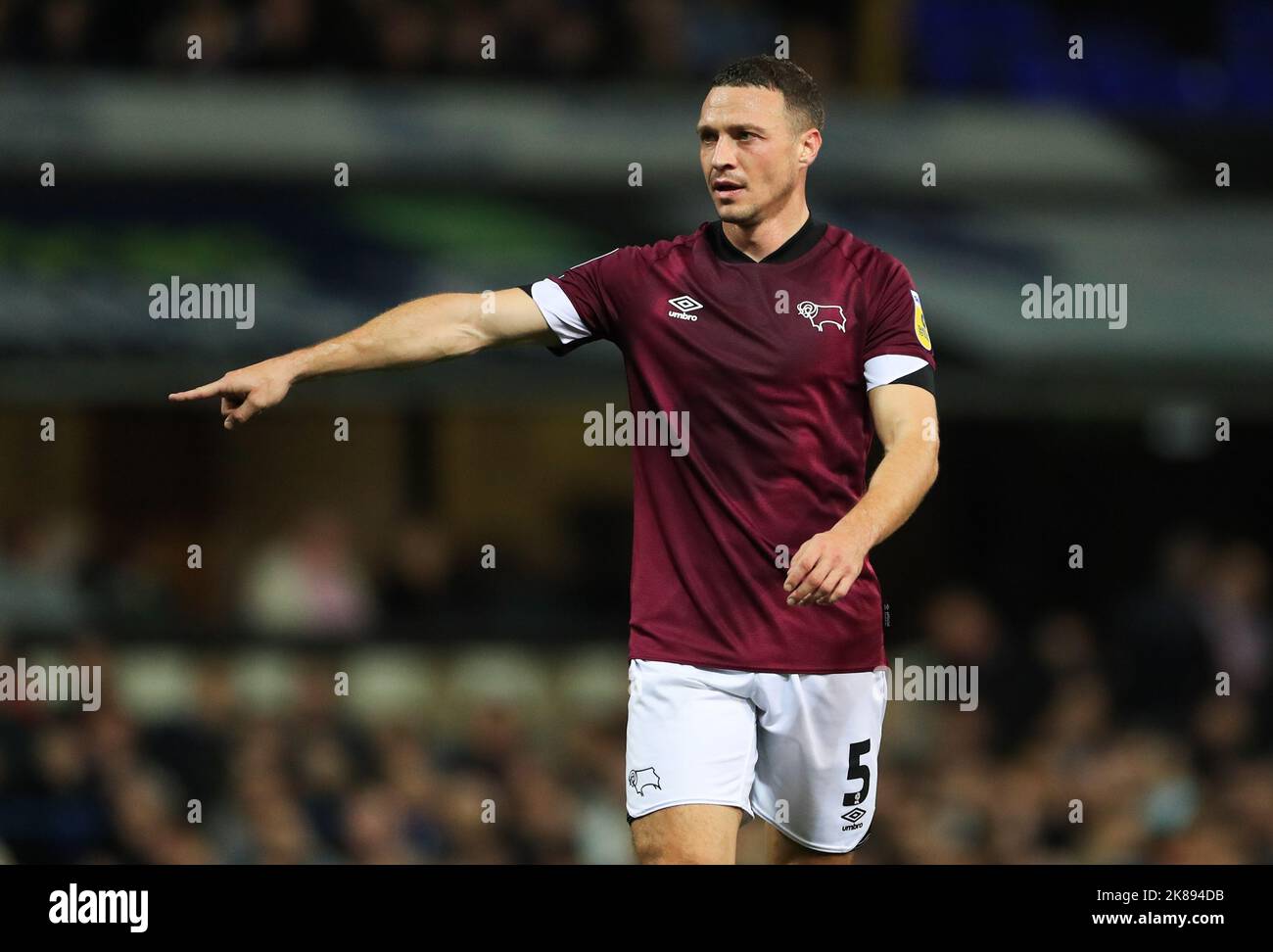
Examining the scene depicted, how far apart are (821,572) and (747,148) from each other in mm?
1412

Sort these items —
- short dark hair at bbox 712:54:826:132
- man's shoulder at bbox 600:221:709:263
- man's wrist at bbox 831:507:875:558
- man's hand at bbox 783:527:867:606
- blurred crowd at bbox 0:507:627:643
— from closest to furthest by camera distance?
man's hand at bbox 783:527:867:606 → man's wrist at bbox 831:507:875:558 → short dark hair at bbox 712:54:826:132 → man's shoulder at bbox 600:221:709:263 → blurred crowd at bbox 0:507:627:643

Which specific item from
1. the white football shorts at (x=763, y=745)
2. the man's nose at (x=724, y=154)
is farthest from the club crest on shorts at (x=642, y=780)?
the man's nose at (x=724, y=154)

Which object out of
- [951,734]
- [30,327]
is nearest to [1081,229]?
[951,734]

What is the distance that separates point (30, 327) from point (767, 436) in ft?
27.6

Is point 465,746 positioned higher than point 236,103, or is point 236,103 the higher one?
point 236,103

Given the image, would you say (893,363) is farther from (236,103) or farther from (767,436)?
(236,103)

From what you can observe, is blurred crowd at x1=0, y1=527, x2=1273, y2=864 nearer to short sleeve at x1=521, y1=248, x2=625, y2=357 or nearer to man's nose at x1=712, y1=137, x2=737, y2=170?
short sleeve at x1=521, y1=248, x2=625, y2=357

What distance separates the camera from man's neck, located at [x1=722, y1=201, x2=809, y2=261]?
6.28 meters

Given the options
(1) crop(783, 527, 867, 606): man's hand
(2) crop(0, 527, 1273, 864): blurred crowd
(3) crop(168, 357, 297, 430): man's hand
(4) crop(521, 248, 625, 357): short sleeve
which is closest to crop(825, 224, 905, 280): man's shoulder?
(4) crop(521, 248, 625, 357): short sleeve

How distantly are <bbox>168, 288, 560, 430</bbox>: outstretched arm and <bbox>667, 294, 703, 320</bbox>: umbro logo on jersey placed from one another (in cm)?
36

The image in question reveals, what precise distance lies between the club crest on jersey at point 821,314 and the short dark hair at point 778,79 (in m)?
0.54

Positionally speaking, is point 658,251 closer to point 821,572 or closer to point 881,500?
point 881,500

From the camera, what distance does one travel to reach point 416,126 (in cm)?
1415

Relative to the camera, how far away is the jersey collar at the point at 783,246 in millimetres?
6285
